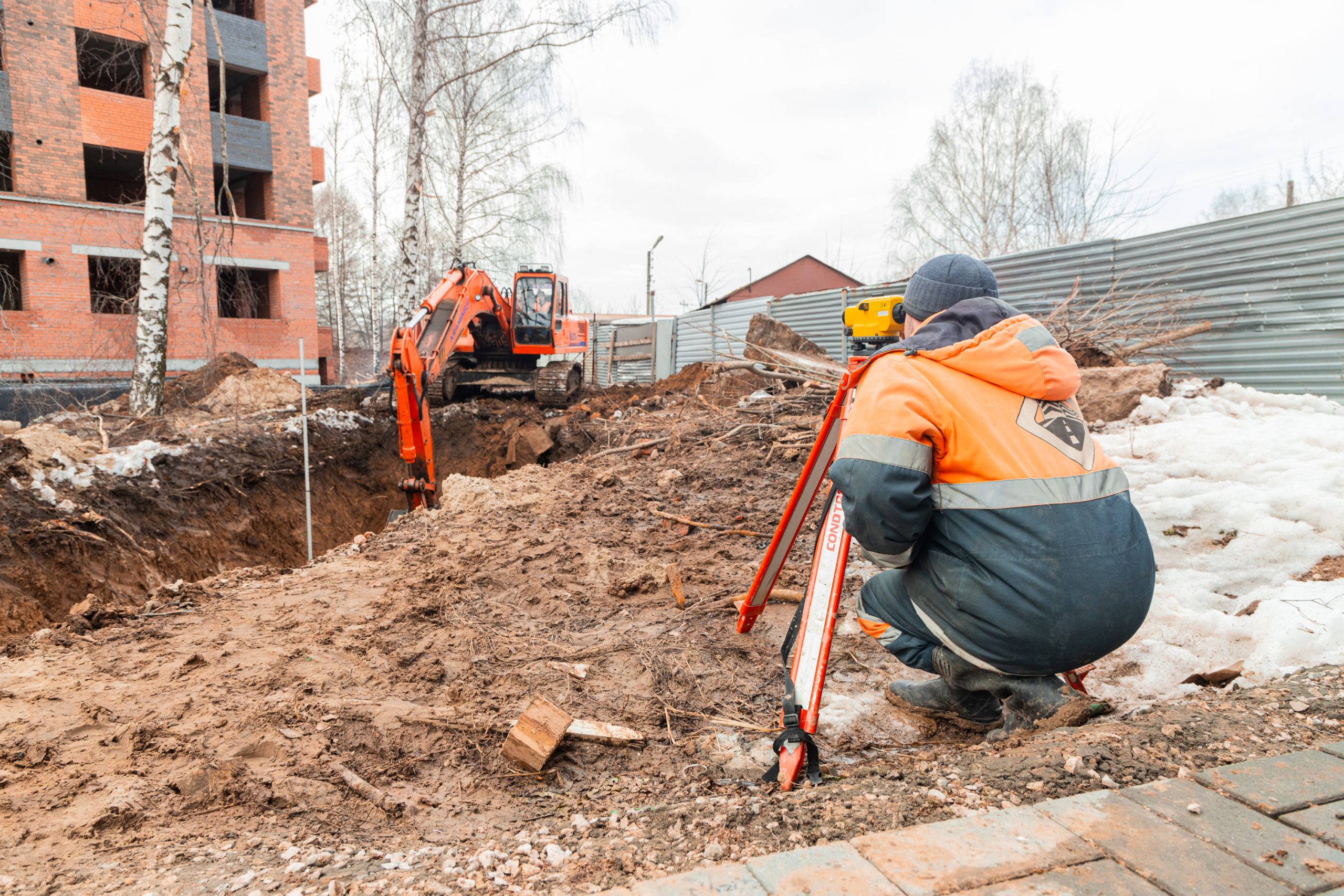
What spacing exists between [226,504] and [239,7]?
66.2 feet

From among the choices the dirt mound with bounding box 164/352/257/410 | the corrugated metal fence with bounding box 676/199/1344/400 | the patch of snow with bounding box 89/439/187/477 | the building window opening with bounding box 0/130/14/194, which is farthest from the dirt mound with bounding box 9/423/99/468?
the building window opening with bounding box 0/130/14/194

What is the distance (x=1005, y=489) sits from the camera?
2.03 meters

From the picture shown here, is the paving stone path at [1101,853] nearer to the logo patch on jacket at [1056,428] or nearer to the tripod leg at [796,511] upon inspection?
the logo patch on jacket at [1056,428]

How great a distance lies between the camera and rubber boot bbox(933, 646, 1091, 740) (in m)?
2.31

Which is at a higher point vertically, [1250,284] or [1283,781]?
[1250,284]

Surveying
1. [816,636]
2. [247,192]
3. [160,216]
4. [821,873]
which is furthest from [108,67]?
[821,873]

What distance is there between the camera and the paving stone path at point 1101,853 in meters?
1.38

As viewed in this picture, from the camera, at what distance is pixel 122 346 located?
1480 cm

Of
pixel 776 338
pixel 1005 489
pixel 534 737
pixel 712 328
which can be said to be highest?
pixel 712 328

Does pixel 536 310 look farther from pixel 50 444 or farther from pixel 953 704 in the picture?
pixel 953 704

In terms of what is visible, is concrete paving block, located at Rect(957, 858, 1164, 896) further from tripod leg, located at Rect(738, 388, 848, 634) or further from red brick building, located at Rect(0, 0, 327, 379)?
red brick building, located at Rect(0, 0, 327, 379)

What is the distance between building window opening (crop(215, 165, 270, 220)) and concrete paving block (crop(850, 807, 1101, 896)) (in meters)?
24.0

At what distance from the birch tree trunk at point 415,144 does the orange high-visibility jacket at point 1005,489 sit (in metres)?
12.5

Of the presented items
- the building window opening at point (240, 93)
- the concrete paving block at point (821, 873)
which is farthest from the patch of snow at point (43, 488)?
the building window opening at point (240, 93)
